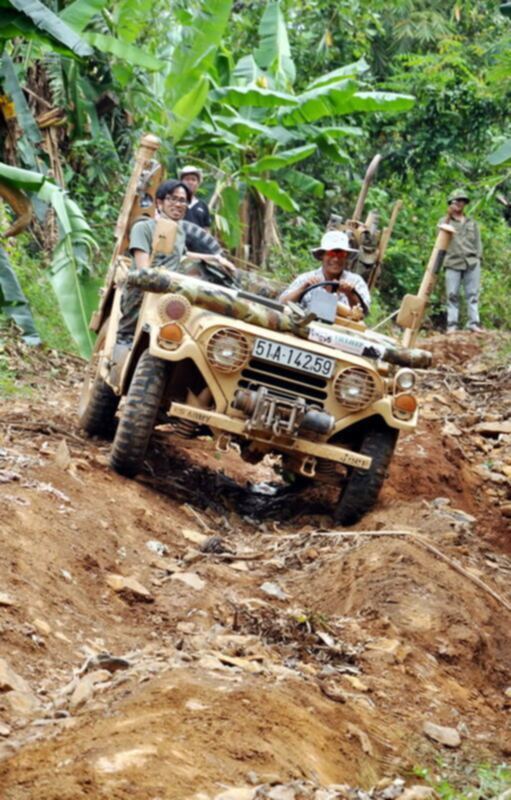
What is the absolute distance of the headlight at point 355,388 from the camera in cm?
916

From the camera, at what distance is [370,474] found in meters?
9.52

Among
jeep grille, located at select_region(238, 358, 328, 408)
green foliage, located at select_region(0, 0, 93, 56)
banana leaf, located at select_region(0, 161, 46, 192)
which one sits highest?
green foliage, located at select_region(0, 0, 93, 56)

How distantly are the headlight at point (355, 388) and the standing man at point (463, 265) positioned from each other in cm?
918

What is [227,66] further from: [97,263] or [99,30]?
[99,30]

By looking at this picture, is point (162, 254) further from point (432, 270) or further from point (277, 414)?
point (432, 270)

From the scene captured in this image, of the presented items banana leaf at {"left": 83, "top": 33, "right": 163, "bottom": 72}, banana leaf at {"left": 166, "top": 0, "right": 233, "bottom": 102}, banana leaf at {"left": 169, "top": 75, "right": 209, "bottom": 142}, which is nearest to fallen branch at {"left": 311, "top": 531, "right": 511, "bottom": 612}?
banana leaf at {"left": 83, "top": 33, "right": 163, "bottom": 72}

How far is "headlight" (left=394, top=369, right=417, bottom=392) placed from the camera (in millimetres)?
9375

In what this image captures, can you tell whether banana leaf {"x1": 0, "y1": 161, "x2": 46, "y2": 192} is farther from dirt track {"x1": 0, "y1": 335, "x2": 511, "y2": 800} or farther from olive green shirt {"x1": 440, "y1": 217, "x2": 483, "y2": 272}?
olive green shirt {"x1": 440, "y1": 217, "x2": 483, "y2": 272}

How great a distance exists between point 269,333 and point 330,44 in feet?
47.1

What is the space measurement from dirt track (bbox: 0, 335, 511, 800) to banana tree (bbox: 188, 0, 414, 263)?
7.63 m

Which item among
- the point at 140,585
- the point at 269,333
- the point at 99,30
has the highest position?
the point at 99,30

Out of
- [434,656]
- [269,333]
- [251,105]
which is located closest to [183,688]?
[434,656]

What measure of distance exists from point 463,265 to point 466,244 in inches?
17.8

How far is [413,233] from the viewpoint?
930 inches
